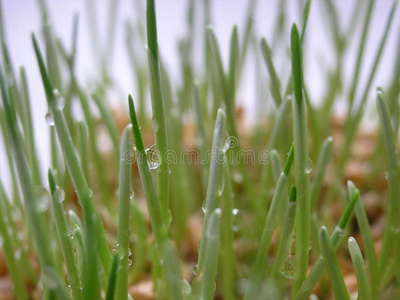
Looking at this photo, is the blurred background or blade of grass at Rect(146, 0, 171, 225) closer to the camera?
blade of grass at Rect(146, 0, 171, 225)

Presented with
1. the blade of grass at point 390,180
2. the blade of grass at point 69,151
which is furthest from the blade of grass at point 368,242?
the blade of grass at point 69,151

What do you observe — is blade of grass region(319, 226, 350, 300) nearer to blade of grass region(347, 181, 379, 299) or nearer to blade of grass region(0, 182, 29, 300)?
blade of grass region(347, 181, 379, 299)

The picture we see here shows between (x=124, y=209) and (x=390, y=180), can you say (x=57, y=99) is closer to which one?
(x=124, y=209)

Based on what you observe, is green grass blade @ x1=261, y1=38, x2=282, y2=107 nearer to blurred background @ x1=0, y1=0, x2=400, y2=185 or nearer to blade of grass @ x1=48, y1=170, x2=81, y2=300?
blurred background @ x1=0, y1=0, x2=400, y2=185

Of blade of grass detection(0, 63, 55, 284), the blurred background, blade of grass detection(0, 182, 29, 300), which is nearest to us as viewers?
blade of grass detection(0, 63, 55, 284)

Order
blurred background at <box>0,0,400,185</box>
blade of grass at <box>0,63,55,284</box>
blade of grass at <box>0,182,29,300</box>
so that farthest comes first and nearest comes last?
1. blurred background at <box>0,0,400,185</box>
2. blade of grass at <box>0,182,29,300</box>
3. blade of grass at <box>0,63,55,284</box>

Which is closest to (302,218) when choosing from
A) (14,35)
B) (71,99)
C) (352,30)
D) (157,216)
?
(157,216)

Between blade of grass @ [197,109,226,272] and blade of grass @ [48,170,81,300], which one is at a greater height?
blade of grass @ [197,109,226,272]

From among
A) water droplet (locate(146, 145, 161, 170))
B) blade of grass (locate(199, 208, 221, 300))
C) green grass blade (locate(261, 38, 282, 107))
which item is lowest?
blade of grass (locate(199, 208, 221, 300))

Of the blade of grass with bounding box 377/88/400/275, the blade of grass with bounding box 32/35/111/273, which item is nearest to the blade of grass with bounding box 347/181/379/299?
the blade of grass with bounding box 377/88/400/275

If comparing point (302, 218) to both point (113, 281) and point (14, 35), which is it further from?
point (14, 35)
